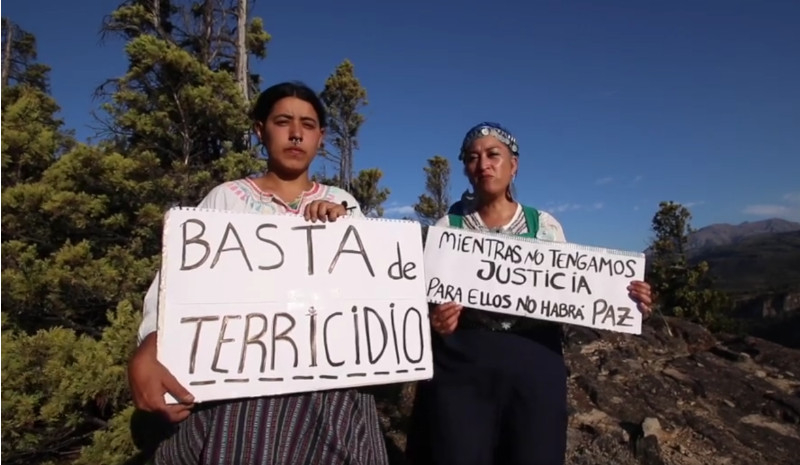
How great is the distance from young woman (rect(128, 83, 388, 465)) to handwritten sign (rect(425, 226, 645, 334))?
0.50 metres

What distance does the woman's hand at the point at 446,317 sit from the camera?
1845 millimetres

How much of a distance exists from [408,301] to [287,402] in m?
0.54

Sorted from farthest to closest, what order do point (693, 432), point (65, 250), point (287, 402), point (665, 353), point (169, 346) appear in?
point (665, 353), point (65, 250), point (693, 432), point (287, 402), point (169, 346)

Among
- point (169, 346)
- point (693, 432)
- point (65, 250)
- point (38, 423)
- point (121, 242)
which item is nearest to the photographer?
point (169, 346)

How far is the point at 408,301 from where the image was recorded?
171cm

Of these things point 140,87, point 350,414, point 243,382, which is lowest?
point 350,414

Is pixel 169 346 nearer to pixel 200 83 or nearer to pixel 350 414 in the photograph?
pixel 350 414

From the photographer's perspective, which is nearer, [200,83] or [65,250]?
[65,250]

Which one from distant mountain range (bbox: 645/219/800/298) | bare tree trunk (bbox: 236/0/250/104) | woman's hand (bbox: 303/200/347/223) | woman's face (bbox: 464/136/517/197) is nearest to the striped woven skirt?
woman's hand (bbox: 303/200/347/223)

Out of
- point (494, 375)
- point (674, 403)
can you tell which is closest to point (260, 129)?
point (494, 375)

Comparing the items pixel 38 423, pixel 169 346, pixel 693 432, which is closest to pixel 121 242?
pixel 38 423

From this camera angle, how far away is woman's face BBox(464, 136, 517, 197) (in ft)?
6.57

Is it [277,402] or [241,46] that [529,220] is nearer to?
[277,402]

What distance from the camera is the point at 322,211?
1.62 m
